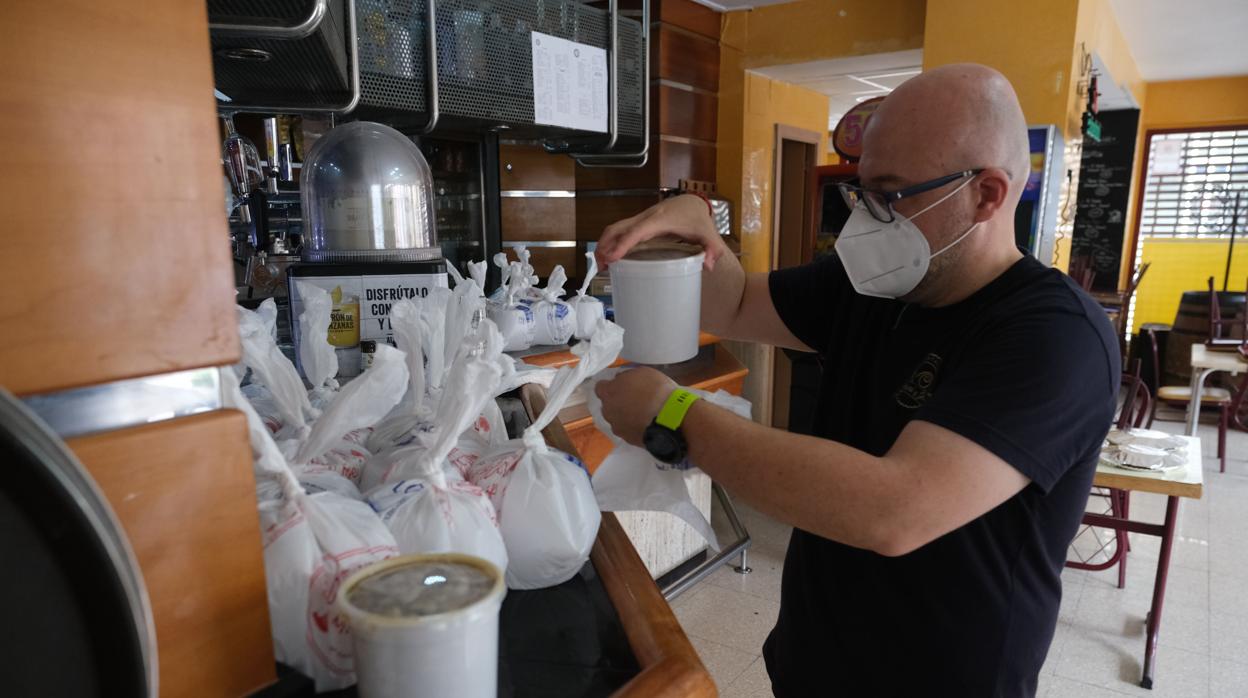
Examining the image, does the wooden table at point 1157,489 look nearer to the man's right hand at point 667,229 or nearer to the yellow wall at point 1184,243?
the man's right hand at point 667,229

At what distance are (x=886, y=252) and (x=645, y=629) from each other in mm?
847

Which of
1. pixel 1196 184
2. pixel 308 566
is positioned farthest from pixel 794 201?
pixel 308 566

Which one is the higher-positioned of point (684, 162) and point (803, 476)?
point (684, 162)

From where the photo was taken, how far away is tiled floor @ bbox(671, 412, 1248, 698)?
2.68 m

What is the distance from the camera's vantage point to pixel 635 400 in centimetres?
99

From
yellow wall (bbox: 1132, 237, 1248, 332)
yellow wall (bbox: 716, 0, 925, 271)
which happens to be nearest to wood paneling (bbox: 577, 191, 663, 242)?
yellow wall (bbox: 716, 0, 925, 271)

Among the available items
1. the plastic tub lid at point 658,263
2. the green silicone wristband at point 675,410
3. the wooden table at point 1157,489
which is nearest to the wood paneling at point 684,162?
the wooden table at point 1157,489

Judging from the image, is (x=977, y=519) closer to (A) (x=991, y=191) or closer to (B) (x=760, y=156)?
(A) (x=991, y=191)

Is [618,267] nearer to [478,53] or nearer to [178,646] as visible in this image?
[178,646]

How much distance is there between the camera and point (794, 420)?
5039 mm

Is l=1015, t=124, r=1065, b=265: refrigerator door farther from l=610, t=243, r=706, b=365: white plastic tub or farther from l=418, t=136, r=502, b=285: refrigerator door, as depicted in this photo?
l=610, t=243, r=706, b=365: white plastic tub

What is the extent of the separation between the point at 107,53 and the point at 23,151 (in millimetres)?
86

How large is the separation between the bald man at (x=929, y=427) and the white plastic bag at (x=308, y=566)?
0.43m

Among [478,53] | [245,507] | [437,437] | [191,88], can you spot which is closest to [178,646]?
[245,507]
